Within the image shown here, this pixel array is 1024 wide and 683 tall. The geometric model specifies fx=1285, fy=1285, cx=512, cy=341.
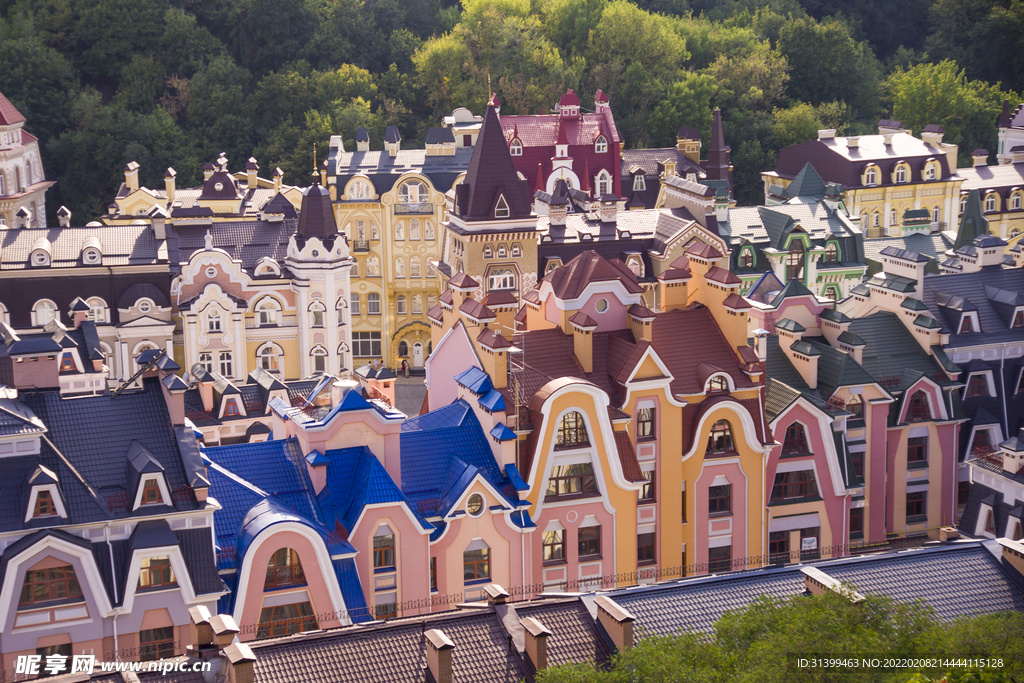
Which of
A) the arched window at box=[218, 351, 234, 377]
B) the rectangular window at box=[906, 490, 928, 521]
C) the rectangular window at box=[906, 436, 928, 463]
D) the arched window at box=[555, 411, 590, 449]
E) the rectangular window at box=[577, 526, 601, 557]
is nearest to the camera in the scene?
the arched window at box=[555, 411, 590, 449]

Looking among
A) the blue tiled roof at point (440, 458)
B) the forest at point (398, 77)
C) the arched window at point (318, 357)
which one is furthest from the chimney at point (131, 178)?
the blue tiled roof at point (440, 458)

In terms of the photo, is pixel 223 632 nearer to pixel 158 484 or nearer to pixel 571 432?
pixel 158 484

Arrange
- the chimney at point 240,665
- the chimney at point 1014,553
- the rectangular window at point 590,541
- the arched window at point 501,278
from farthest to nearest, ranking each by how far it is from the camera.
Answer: the arched window at point 501,278 → the rectangular window at point 590,541 → the chimney at point 1014,553 → the chimney at point 240,665

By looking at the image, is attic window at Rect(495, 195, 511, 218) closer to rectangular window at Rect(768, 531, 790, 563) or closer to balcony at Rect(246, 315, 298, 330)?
balcony at Rect(246, 315, 298, 330)

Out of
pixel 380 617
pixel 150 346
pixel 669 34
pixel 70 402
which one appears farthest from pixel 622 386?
pixel 669 34

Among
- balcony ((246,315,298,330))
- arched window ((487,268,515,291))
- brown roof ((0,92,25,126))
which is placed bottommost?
balcony ((246,315,298,330))

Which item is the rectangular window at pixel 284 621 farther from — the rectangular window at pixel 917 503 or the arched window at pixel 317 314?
the arched window at pixel 317 314

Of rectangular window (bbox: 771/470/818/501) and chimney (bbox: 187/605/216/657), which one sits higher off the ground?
rectangular window (bbox: 771/470/818/501)

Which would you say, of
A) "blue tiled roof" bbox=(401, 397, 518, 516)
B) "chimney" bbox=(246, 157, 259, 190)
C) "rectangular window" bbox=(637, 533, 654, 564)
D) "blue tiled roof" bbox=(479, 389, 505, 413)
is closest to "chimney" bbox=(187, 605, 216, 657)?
"blue tiled roof" bbox=(401, 397, 518, 516)
